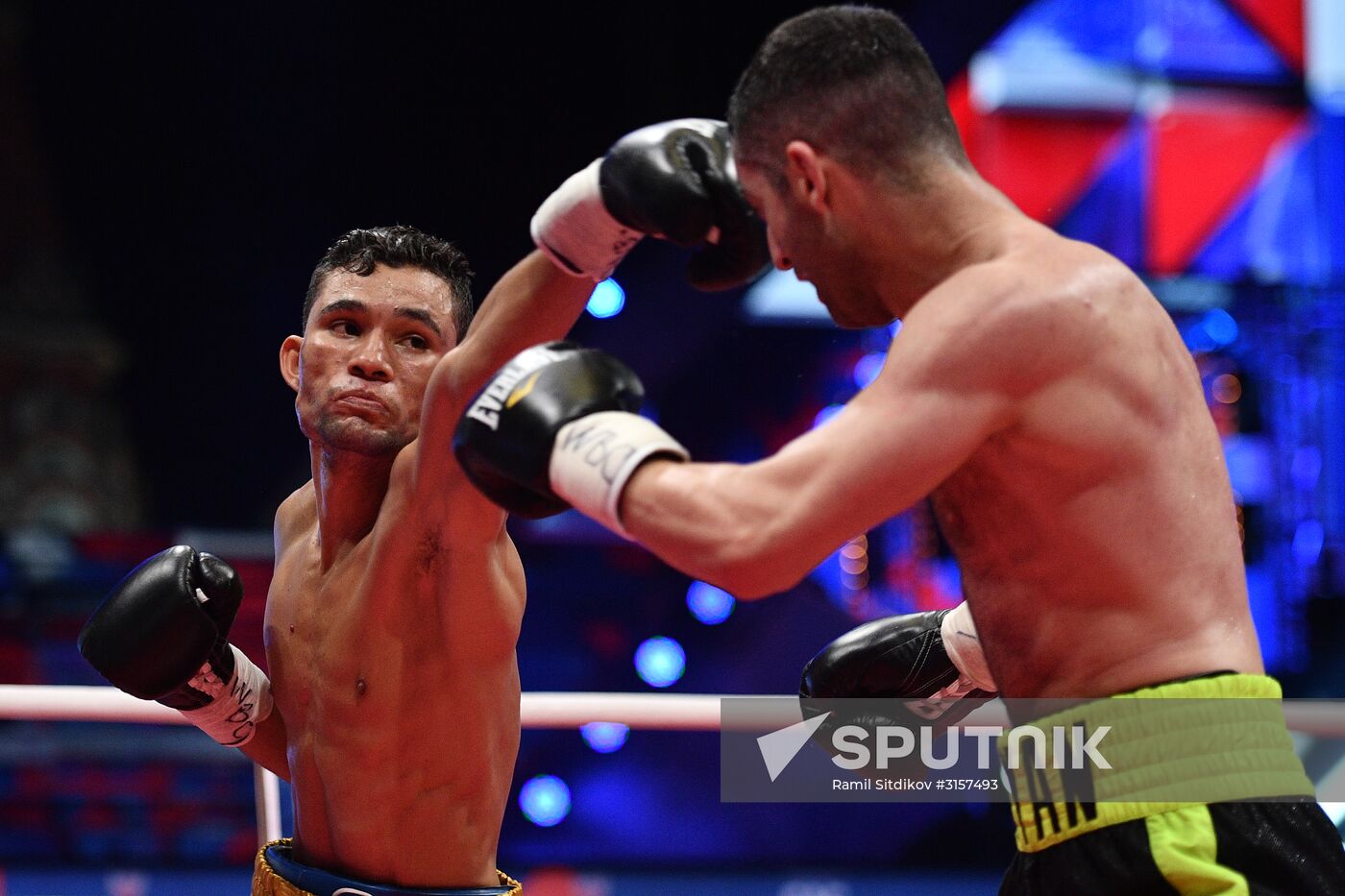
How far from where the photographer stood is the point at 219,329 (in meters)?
5.40

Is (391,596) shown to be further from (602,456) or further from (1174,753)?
(1174,753)

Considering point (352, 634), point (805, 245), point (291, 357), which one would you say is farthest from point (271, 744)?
point (805, 245)

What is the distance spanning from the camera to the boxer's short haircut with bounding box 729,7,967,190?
1356mm

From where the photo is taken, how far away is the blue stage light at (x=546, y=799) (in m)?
4.96

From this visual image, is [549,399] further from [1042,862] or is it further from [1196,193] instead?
[1196,193]

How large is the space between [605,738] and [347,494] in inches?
125

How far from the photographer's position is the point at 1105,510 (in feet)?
4.19

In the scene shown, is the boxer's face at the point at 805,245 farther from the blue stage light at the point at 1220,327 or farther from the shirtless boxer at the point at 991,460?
the blue stage light at the point at 1220,327

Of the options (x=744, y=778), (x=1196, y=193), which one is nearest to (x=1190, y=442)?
(x=744, y=778)

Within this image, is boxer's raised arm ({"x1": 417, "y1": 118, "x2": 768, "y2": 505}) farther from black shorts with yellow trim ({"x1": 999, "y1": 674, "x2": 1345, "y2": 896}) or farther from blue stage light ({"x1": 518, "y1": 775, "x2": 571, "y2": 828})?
blue stage light ({"x1": 518, "y1": 775, "x2": 571, "y2": 828})

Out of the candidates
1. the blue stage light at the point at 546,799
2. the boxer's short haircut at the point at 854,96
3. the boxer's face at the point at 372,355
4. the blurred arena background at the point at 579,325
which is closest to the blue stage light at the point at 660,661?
the blurred arena background at the point at 579,325

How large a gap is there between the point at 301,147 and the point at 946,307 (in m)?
4.65

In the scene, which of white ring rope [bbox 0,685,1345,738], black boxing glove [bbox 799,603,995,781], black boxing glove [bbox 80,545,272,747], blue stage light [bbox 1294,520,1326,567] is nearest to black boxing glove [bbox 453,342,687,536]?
black boxing glove [bbox 799,603,995,781]

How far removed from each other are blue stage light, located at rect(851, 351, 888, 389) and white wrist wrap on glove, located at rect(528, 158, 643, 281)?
11.0ft
